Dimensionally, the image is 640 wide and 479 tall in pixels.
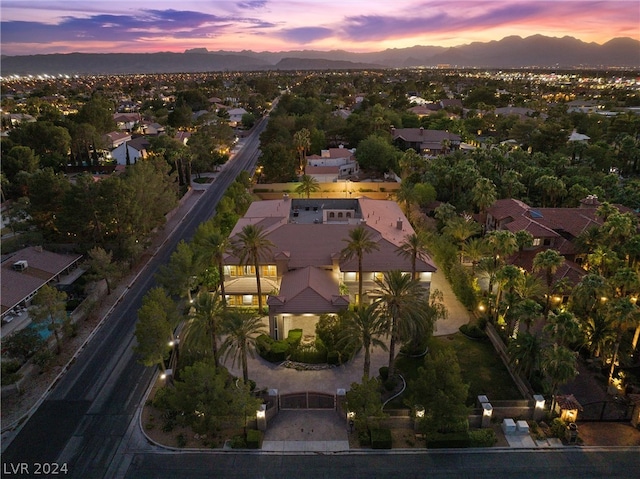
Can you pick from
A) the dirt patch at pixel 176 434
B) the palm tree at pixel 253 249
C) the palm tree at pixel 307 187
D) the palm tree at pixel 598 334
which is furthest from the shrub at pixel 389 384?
the palm tree at pixel 307 187

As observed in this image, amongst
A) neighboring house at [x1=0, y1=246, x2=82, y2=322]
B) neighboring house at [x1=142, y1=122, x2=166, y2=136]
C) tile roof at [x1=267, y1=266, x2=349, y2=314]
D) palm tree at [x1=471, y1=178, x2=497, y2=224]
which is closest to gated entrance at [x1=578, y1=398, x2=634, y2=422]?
tile roof at [x1=267, y1=266, x2=349, y2=314]

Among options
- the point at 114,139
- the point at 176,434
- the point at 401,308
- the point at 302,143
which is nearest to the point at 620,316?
the point at 401,308

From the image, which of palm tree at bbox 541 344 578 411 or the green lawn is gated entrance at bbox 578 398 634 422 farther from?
the green lawn

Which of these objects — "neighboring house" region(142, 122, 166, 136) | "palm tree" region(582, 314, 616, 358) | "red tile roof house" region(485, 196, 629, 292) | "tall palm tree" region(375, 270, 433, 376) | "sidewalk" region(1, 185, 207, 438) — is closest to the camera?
"sidewalk" region(1, 185, 207, 438)

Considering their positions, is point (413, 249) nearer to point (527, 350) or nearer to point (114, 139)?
point (527, 350)

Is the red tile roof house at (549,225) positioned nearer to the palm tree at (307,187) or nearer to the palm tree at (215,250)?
the palm tree at (307,187)

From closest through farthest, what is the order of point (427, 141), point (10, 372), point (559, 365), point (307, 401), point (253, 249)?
1. point (559, 365)
2. point (307, 401)
3. point (10, 372)
4. point (253, 249)
5. point (427, 141)

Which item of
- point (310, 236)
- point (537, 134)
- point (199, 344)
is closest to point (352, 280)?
point (310, 236)
